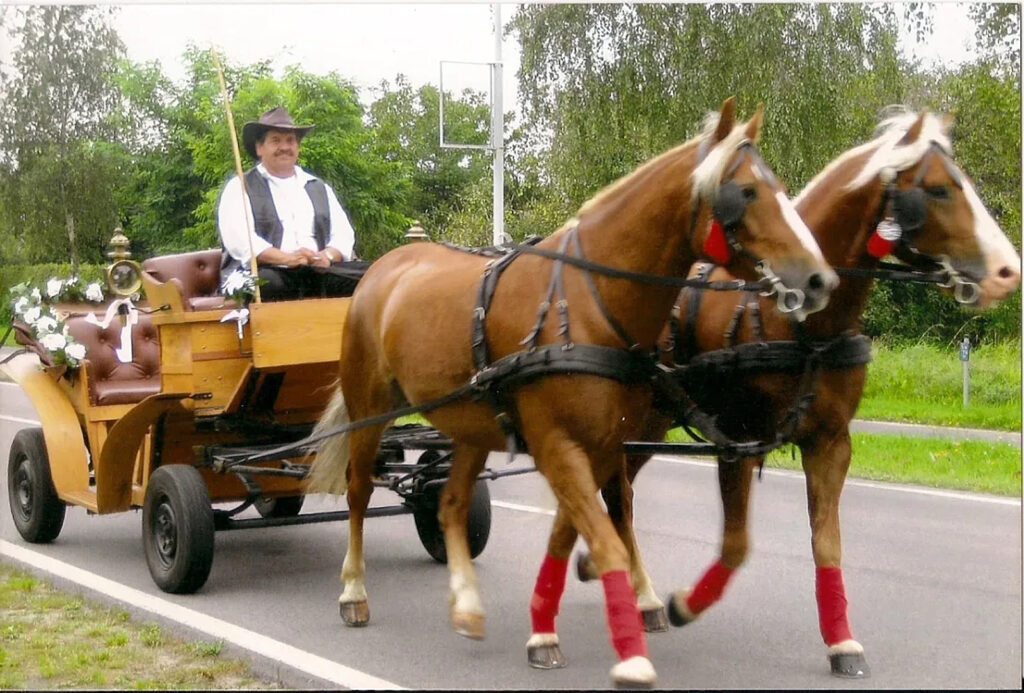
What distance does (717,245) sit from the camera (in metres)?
4.18

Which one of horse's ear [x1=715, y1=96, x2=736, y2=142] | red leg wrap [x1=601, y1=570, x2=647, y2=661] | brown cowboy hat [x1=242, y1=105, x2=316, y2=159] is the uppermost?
brown cowboy hat [x1=242, y1=105, x2=316, y2=159]

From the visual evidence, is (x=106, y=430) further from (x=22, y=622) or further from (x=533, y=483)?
(x=533, y=483)

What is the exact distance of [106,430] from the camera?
23.2ft

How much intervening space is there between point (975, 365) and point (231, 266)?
7666 mm

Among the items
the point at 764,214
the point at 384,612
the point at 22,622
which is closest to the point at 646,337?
the point at 764,214

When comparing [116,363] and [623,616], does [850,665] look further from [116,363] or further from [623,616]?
[116,363]

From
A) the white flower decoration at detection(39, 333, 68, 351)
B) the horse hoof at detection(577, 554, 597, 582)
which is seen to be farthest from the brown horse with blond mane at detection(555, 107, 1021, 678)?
the white flower decoration at detection(39, 333, 68, 351)

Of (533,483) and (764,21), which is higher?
(764,21)

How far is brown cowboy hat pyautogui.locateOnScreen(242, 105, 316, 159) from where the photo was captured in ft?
21.2

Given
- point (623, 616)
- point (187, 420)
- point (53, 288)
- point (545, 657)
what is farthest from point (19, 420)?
point (623, 616)

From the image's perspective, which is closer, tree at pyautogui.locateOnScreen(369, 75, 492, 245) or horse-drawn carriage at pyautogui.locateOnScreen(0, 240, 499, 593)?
horse-drawn carriage at pyautogui.locateOnScreen(0, 240, 499, 593)

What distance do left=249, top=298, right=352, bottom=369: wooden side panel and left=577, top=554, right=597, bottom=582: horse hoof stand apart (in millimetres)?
1627

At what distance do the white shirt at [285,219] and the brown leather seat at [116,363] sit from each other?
1196 millimetres

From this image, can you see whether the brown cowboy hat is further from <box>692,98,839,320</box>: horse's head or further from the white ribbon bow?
<box>692,98,839,320</box>: horse's head
